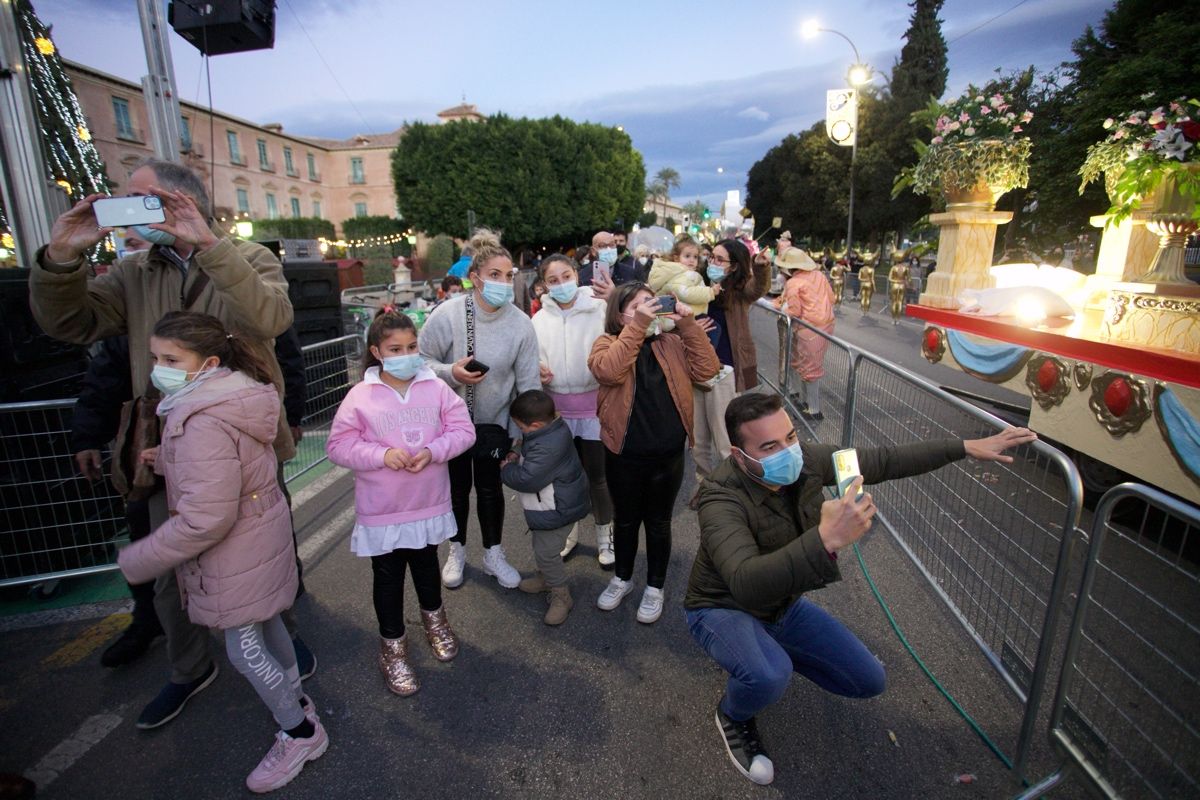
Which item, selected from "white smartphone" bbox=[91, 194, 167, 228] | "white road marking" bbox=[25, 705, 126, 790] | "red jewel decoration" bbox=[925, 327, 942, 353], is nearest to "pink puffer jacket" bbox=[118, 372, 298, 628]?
"white smartphone" bbox=[91, 194, 167, 228]

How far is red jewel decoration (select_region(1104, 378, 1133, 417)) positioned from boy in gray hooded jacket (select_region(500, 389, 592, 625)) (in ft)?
9.94

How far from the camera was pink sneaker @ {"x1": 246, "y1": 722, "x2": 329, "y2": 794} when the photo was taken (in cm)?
213

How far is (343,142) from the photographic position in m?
58.9

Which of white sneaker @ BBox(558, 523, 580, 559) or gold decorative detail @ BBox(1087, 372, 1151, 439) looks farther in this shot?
white sneaker @ BBox(558, 523, 580, 559)

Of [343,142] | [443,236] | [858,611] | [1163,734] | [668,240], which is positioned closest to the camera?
[1163,734]

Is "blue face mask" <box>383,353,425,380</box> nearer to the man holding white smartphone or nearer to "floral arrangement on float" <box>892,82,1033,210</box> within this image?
the man holding white smartphone

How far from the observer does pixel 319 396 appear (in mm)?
5422

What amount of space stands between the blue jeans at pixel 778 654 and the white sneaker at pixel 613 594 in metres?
0.97

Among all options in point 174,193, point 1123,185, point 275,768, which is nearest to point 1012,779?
point 275,768

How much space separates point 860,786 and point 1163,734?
1.06 meters

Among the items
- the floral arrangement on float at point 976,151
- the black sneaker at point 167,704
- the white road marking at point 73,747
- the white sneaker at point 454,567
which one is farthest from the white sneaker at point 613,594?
the floral arrangement on float at point 976,151

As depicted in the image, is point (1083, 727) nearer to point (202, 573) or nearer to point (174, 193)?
point (202, 573)

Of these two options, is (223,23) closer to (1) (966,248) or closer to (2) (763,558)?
Result: (2) (763,558)

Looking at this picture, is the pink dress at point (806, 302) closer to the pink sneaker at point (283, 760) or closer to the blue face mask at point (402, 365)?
the blue face mask at point (402, 365)
